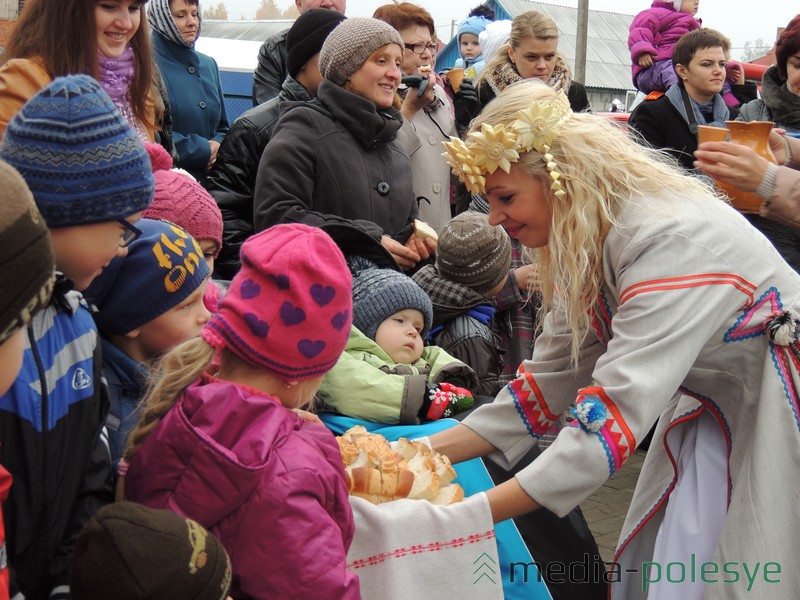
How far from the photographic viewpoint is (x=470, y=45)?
7.73 meters

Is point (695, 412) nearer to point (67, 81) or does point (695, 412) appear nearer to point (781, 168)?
point (781, 168)

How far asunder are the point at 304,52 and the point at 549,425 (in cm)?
232

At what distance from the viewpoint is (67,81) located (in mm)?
1774

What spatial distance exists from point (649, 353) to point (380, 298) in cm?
118

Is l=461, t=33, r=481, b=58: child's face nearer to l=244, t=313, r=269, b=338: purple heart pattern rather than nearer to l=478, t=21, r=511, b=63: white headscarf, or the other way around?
l=478, t=21, r=511, b=63: white headscarf

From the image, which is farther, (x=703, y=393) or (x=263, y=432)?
(x=703, y=393)

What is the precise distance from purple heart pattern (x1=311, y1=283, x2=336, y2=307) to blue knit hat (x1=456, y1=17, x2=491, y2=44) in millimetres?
6194

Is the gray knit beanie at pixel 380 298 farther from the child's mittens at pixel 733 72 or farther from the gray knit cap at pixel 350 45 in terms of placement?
the child's mittens at pixel 733 72

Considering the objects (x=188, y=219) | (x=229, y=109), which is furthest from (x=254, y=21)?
(x=188, y=219)

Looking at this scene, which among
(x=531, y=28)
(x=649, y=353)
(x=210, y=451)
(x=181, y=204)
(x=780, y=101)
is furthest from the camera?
(x=531, y=28)

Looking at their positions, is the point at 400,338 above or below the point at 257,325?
below

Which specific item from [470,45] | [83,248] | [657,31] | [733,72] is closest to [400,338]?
[83,248]

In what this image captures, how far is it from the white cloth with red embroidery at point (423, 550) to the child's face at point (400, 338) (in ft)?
Result: 3.40

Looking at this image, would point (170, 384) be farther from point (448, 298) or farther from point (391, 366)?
point (448, 298)
